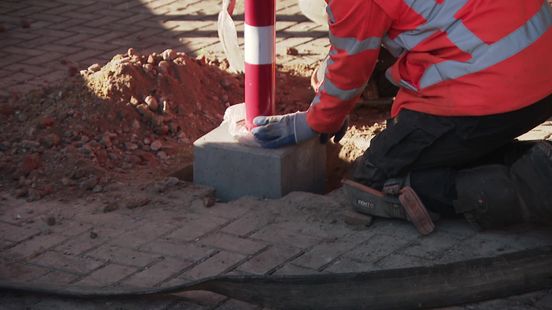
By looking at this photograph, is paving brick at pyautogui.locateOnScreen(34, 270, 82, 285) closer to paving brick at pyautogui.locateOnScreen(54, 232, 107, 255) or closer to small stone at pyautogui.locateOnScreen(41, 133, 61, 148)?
paving brick at pyautogui.locateOnScreen(54, 232, 107, 255)

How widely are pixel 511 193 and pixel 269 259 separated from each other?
3.26 ft

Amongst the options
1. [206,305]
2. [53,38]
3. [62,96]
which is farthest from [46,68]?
[206,305]

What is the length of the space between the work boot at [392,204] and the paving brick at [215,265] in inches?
23.1

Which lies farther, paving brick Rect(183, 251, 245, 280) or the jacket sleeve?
the jacket sleeve

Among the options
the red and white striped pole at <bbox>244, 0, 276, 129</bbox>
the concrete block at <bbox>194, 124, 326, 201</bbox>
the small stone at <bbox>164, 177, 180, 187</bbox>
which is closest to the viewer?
the red and white striped pole at <bbox>244, 0, 276, 129</bbox>

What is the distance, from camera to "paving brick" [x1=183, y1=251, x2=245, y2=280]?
12.3ft

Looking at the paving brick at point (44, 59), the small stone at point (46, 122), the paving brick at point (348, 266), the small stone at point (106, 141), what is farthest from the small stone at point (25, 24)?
the paving brick at point (348, 266)

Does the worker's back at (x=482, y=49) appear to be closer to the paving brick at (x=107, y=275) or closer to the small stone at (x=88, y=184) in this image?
the paving brick at (x=107, y=275)

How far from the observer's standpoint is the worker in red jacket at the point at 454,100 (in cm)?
379

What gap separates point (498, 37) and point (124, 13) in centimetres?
445

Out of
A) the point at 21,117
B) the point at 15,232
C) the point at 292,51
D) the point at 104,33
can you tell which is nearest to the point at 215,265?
the point at 15,232

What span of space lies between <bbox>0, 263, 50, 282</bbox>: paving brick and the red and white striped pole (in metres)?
1.29

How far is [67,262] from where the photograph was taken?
3.92 meters

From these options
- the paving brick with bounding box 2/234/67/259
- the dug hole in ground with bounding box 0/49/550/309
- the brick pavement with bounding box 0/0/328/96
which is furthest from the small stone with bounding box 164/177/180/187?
the brick pavement with bounding box 0/0/328/96
